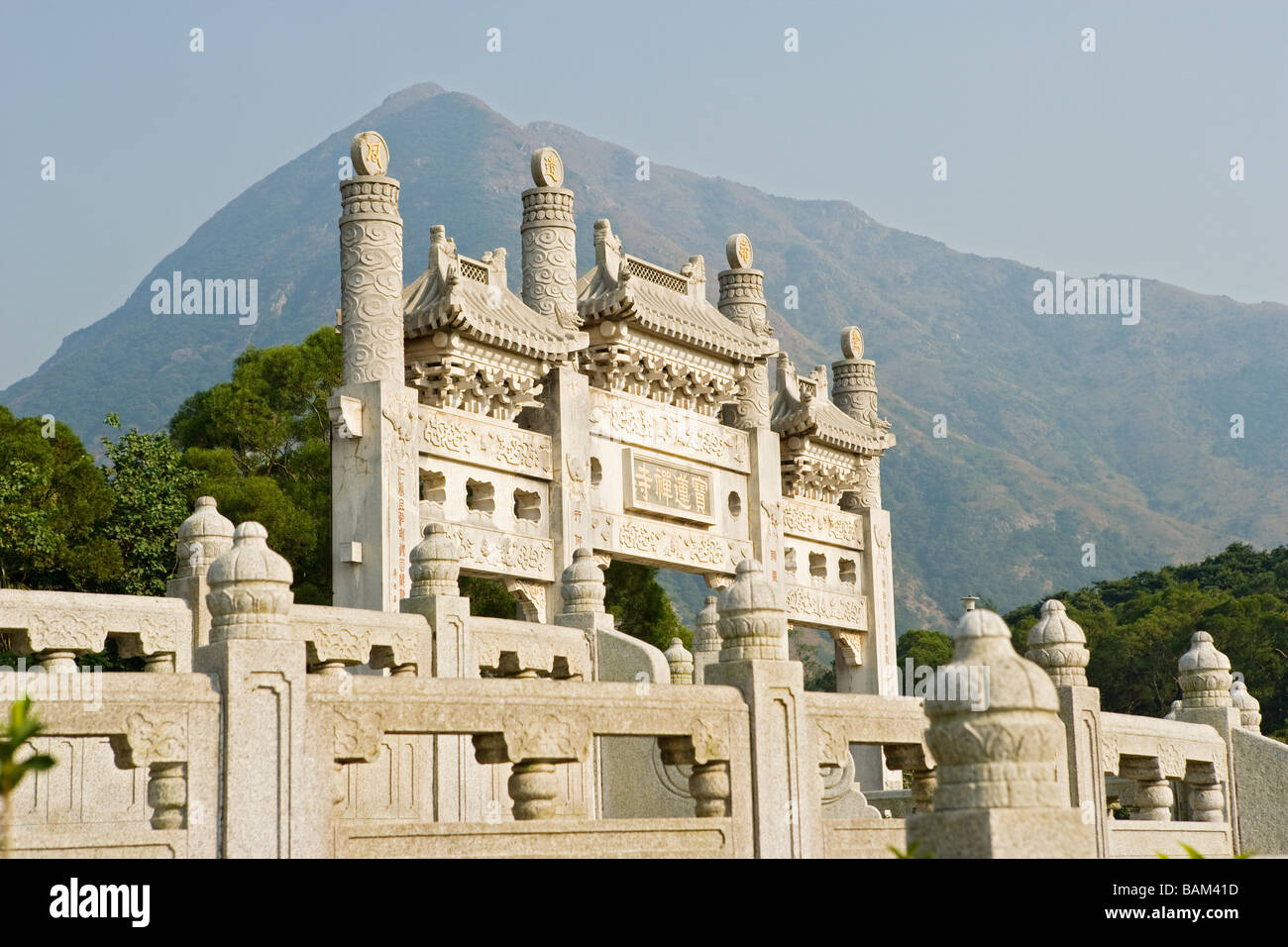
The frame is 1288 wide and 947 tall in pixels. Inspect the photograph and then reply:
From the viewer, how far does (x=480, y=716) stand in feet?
27.6

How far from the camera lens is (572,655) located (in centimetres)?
1300

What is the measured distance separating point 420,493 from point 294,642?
7168mm

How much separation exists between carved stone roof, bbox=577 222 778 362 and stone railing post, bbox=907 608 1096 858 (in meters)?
11.3

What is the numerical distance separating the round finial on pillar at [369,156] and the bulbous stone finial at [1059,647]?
7.03m

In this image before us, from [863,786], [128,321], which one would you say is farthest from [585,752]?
[128,321]

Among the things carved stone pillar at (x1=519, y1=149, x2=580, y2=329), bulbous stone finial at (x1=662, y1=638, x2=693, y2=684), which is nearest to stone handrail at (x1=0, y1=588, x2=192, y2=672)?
bulbous stone finial at (x1=662, y1=638, x2=693, y2=684)

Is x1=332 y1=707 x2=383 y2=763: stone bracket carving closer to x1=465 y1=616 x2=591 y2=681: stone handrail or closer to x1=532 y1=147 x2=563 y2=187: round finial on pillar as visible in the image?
x1=465 y1=616 x2=591 y2=681: stone handrail

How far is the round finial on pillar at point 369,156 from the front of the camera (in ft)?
48.2

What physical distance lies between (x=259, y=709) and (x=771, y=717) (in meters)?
3.02

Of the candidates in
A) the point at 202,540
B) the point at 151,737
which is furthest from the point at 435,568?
the point at 151,737

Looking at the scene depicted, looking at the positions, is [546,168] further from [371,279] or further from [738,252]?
[738,252]

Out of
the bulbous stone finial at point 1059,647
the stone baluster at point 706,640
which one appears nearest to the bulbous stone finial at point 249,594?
the bulbous stone finial at point 1059,647
